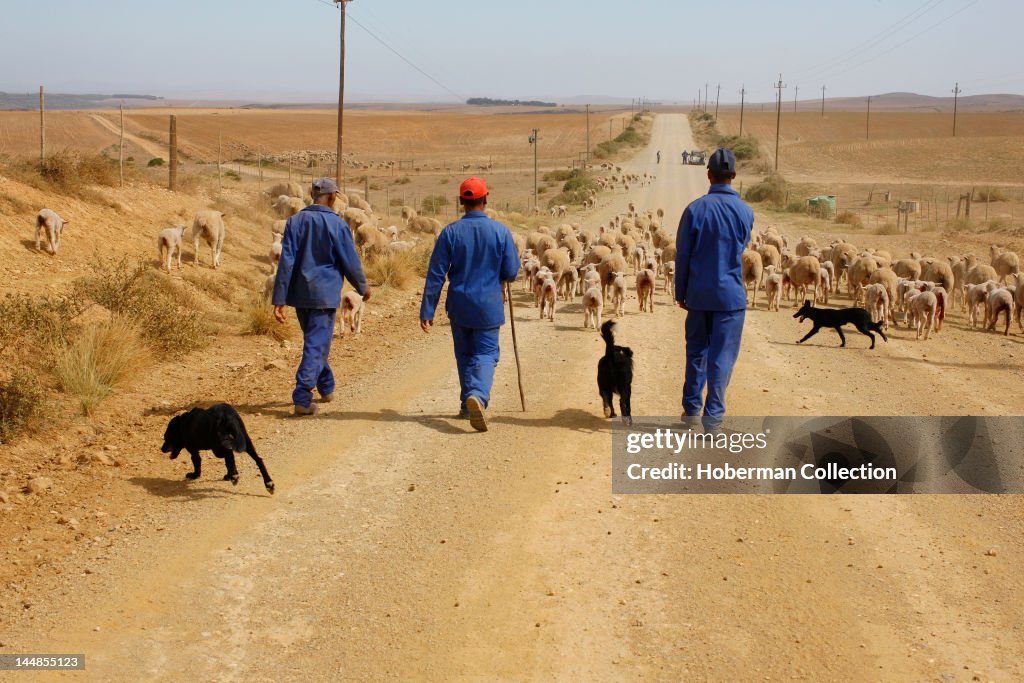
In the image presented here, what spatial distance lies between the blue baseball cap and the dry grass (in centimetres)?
553

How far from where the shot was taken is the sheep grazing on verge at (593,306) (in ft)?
42.7

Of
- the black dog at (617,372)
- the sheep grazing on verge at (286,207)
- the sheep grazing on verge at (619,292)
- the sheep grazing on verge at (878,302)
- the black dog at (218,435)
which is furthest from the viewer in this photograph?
the sheep grazing on verge at (286,207)

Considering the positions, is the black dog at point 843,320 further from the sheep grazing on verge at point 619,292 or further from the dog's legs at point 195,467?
the dog's legs at point 195,467

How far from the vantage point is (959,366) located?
442 inches

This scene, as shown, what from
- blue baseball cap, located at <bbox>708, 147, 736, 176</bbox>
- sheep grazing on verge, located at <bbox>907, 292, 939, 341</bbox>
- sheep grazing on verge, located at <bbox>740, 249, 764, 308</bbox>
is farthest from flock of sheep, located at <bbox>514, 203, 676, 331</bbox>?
blue baseball cap, located at <bbox>708, 147, 736, 176</bbox>

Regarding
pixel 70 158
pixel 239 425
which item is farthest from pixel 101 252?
pixel 239 425

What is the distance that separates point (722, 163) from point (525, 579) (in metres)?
3.87

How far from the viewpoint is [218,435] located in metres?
6.20

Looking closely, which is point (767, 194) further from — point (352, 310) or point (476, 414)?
point (476, 414)

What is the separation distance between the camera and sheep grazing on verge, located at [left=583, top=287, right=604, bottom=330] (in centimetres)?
1302

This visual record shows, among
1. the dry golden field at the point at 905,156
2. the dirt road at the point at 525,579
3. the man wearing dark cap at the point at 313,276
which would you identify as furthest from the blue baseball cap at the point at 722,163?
the dry golden field at the point at 905,156

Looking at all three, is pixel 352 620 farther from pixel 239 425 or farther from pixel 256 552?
pixel 239 425

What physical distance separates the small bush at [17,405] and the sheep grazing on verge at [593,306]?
7.06 meters

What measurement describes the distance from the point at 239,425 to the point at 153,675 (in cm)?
224
